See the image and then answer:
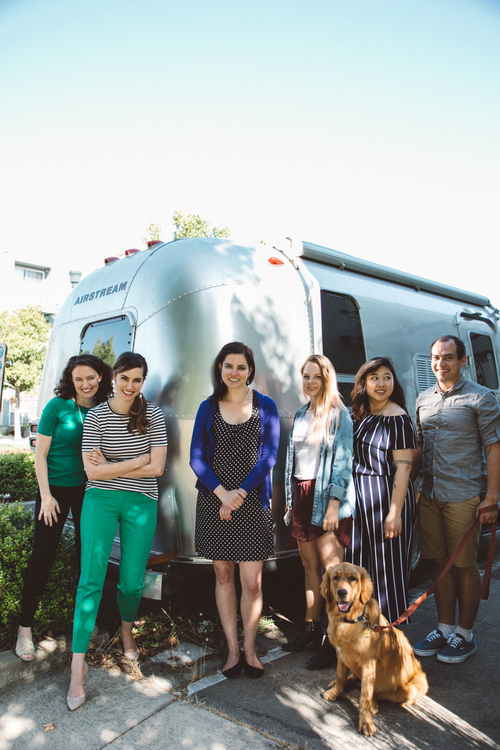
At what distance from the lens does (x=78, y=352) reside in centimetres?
465

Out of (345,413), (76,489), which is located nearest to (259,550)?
(345,413)

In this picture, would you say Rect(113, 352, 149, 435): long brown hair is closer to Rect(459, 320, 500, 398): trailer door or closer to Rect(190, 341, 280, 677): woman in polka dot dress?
Rect(190, 341, 280, 677): woman in polka dot dress

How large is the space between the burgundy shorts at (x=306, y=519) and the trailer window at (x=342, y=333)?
4.49ft

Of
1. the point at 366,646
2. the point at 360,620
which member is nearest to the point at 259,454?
the point at 360,620

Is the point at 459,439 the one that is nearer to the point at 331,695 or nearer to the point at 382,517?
the point at 382,517

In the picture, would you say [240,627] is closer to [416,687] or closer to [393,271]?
[416,687]

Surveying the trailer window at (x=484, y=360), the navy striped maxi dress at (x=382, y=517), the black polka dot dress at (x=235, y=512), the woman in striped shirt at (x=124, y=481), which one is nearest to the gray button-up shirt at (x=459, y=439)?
the navy striped maxi dress at (x=382, y=517)

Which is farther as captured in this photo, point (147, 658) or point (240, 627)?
point (240, 627)

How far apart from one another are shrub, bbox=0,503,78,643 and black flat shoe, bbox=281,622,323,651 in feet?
5.01

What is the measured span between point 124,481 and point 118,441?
25cm

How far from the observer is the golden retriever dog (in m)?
2.73

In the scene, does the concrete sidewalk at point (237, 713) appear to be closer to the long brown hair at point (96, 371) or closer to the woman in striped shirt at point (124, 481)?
the woman in striped shirt at point (124, 481)

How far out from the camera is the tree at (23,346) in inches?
858

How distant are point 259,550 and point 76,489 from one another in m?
1.29
